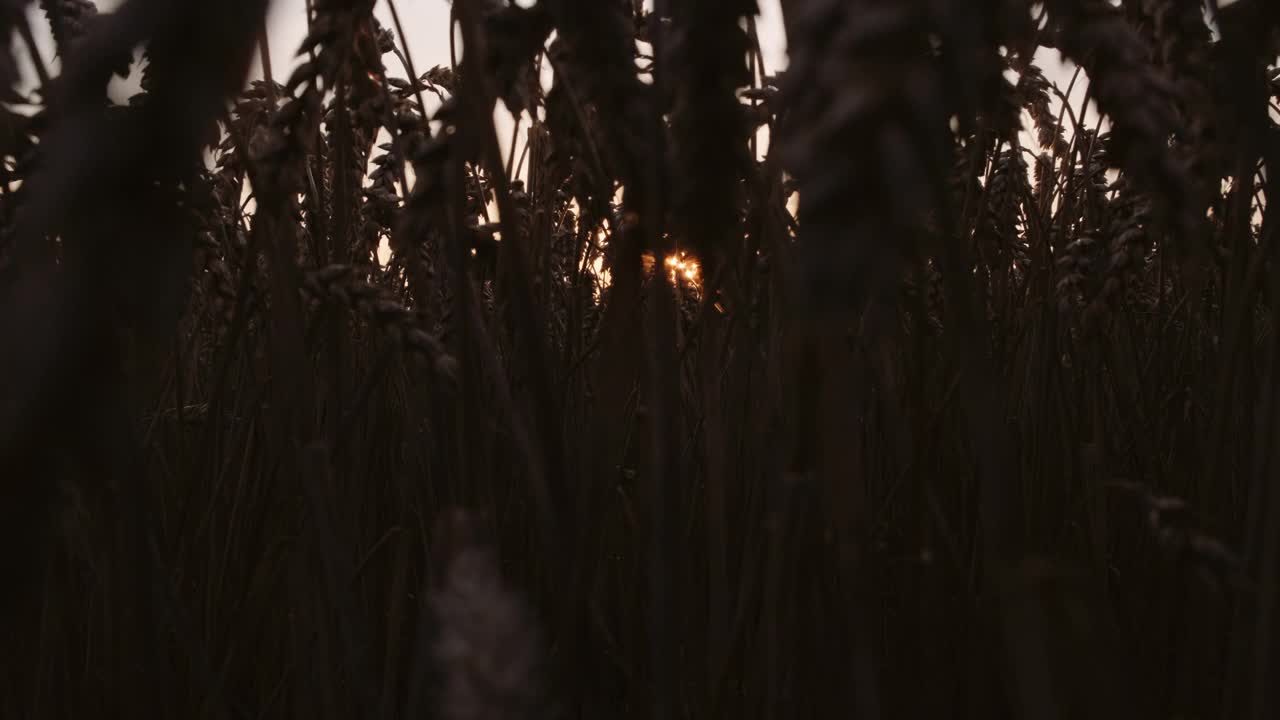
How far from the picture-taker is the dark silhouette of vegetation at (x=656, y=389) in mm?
231

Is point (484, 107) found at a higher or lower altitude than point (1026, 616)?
higher

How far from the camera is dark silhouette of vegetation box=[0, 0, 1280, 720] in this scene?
0.23 metres

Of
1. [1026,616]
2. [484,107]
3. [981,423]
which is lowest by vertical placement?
[1026,616]

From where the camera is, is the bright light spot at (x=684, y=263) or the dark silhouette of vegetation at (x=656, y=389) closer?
the dark silhouette of vegetation at (x=656, y=389)

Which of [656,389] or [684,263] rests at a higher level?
[684,263]

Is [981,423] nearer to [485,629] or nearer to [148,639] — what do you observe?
[485,629]

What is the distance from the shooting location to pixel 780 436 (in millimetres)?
778

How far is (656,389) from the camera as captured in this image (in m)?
0.54

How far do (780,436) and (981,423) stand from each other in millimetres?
298

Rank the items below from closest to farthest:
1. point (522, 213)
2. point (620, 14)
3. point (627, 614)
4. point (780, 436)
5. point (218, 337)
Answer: point (620, 14) → point (780, 436) → point (627, 614) → point (522, 213) → point (218, 337)

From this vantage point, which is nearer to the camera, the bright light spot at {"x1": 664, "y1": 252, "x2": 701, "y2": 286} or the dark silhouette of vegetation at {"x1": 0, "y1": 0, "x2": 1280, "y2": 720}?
the dark silhouette of vegetation at {"x1": 0, "y1": 0, "x2": 1280, "y2": 720}

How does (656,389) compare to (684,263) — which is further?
(684,263)

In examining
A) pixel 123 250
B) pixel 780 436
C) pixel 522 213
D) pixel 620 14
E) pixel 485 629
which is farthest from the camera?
pixel 522 213

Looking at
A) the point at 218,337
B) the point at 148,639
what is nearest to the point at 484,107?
the point at 148,639
